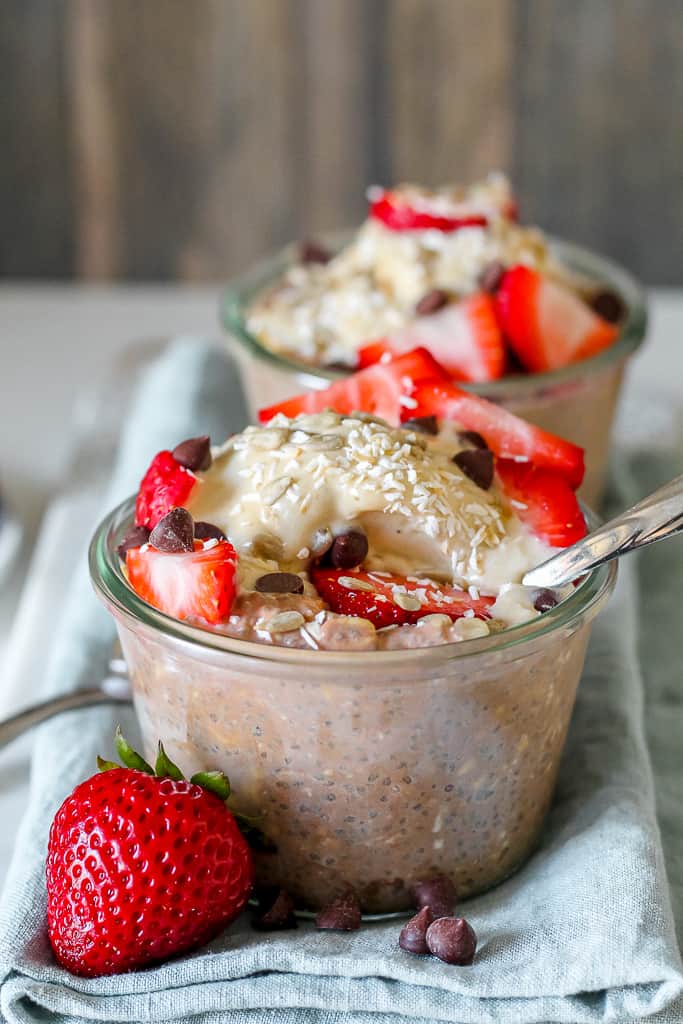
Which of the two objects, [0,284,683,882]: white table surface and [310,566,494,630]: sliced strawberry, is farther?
[0,284,683,882]: white table surface

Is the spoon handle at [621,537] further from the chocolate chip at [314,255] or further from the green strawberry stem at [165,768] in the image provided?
the chocolate chip at [314,255]

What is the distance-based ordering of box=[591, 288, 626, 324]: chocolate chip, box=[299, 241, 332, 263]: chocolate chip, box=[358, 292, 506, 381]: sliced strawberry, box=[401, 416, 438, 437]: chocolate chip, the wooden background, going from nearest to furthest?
box=[401, 416, 438, 437]: chocolate chip
box=[358, 292, 506, 381]: sliced strawberry
box=[591, 288, 626, 324]: chocolate chip
box=[299, 241, 332, 263]: chocolate chip
the wooden background

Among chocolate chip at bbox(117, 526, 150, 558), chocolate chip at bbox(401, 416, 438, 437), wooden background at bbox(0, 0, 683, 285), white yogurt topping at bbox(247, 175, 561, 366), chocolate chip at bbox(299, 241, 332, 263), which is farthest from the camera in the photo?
wooden background at bbox(0, 0, 683, 285)

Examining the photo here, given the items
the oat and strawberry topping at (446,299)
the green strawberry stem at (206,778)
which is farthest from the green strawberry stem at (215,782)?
the oat and strawberry topping at (446,299)

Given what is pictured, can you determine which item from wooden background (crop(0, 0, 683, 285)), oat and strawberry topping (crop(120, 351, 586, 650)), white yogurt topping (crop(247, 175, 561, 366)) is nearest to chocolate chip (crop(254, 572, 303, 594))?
oat and strawberry topping (crop(120, 351, 586, 650))

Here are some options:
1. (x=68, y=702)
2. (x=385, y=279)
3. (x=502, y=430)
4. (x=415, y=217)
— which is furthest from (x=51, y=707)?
(x=415, y=217)

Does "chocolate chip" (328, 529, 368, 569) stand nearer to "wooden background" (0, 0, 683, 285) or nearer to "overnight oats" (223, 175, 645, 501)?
"overnight oats" (223, 175, 645, 501)
